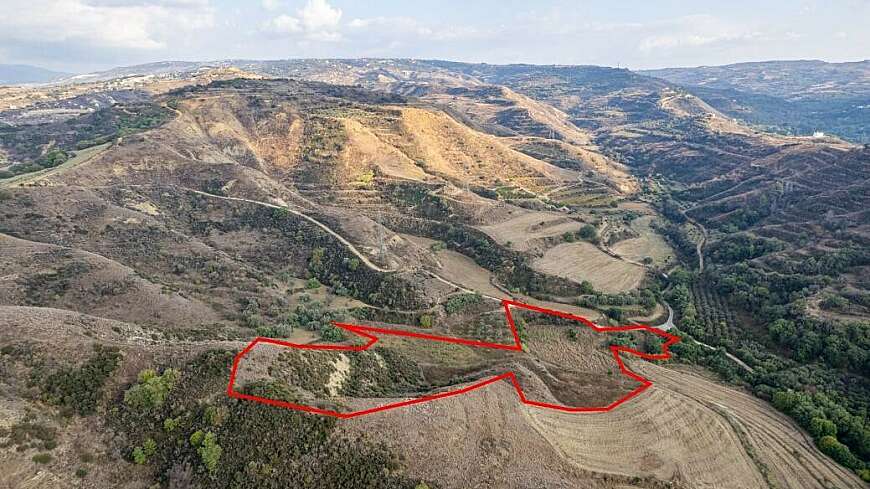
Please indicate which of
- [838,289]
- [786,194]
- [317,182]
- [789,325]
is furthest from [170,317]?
[786,194]

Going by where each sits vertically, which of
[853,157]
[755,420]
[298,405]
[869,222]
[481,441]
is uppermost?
[853,157]

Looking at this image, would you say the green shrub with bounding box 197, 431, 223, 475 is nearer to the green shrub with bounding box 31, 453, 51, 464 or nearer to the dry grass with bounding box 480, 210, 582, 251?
the green shrub with bounding box 31, 453, 51, 464

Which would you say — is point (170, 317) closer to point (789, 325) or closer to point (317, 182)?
point (317, 182)

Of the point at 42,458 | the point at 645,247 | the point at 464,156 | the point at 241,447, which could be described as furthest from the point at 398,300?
the point at 464,156

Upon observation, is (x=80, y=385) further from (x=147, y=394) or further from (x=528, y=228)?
(x=528, y=228)

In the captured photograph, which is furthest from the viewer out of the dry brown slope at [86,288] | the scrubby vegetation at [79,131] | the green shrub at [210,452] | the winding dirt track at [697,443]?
the scrubby vegetation at [79,131]

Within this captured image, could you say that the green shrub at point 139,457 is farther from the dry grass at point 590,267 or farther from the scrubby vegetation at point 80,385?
the dry grass at point 590,267

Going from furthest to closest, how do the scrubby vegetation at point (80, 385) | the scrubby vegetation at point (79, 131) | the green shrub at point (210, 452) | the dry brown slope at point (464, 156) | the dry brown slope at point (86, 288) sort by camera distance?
the dry brown slope at point (464, 156)
the scrubby vegetation at point (79, 131)
the dry brown slope at point (86, 288)
the scrubby vegetation at point (80, 385)
the green shrub at point (210, 452)

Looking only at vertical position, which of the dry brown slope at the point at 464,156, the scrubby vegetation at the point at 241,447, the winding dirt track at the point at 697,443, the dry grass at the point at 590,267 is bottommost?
the winding dirt track at the point at 697,443

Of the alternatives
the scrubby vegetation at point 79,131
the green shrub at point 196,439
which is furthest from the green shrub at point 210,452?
the scrubby vegetation at point 79,131

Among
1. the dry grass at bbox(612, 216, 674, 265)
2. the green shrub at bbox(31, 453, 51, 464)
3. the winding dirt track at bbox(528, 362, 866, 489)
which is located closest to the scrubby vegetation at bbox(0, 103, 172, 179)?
the green shrub at bbox(31, 453, 51, 464)

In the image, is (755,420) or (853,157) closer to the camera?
(755,420)
